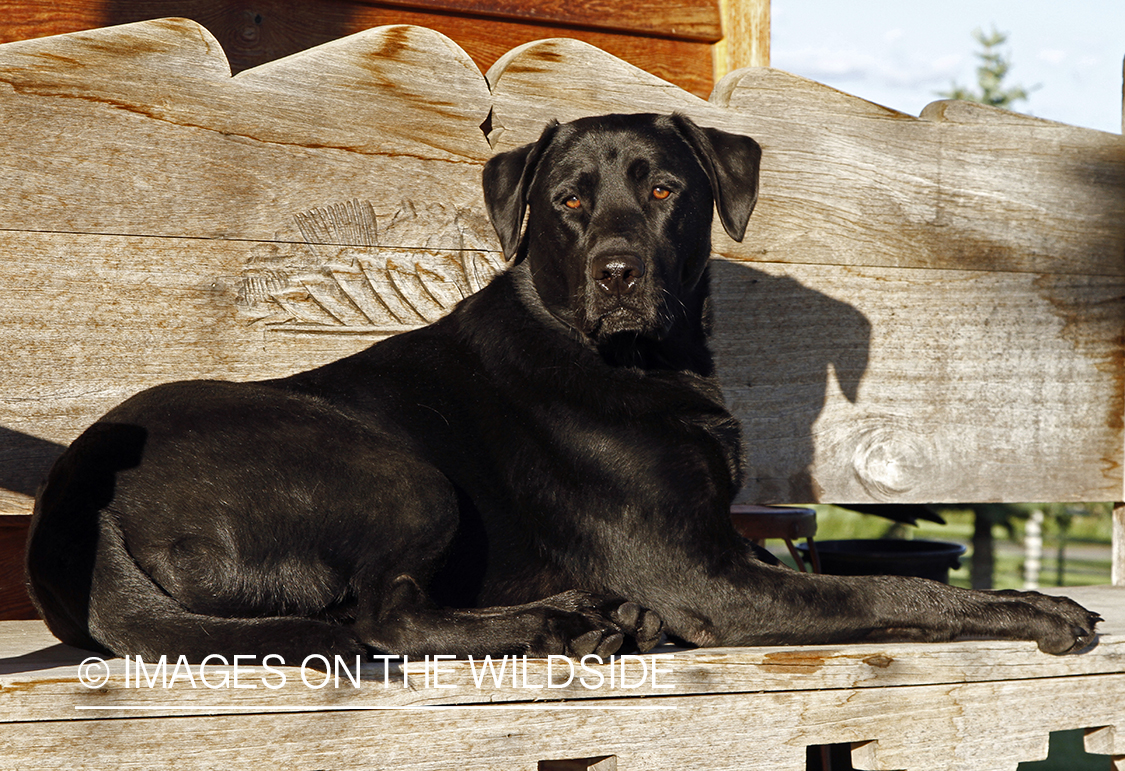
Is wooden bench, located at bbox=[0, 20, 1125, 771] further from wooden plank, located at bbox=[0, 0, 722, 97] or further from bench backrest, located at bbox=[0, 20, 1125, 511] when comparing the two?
wooden plank, located at bbox=[0, 0, 722, 97]

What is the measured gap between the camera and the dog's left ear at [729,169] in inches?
102

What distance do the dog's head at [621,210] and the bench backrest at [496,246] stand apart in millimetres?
350

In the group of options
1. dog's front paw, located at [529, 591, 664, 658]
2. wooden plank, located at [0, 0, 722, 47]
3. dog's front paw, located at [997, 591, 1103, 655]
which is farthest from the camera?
wooden plank, located at [0, 0, 722, 47]

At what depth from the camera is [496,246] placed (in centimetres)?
295

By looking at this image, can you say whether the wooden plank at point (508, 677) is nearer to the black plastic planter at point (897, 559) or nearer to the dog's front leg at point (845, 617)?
the dog's front leg at point (845, 617)

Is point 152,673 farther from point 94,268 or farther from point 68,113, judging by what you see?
point 68,113

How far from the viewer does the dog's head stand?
7.60ft

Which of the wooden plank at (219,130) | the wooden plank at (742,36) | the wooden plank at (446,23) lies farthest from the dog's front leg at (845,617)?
the wooden plank at (446,23)

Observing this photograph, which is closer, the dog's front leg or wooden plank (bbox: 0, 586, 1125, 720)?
wooden plank (bbox: 0, 586, 1125, 720)

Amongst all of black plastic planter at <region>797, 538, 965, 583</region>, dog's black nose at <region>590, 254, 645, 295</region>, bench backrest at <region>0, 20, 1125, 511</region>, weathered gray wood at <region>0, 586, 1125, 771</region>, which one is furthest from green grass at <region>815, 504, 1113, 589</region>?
dog's black nose at <region>590, 254, 645, 295</region>

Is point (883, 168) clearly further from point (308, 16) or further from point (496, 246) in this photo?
point (308, 16)

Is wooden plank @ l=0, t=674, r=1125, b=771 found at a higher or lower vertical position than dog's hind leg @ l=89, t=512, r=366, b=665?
lower

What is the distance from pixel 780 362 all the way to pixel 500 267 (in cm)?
96

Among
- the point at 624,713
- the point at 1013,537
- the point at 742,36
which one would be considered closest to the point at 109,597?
the point at 624,713
